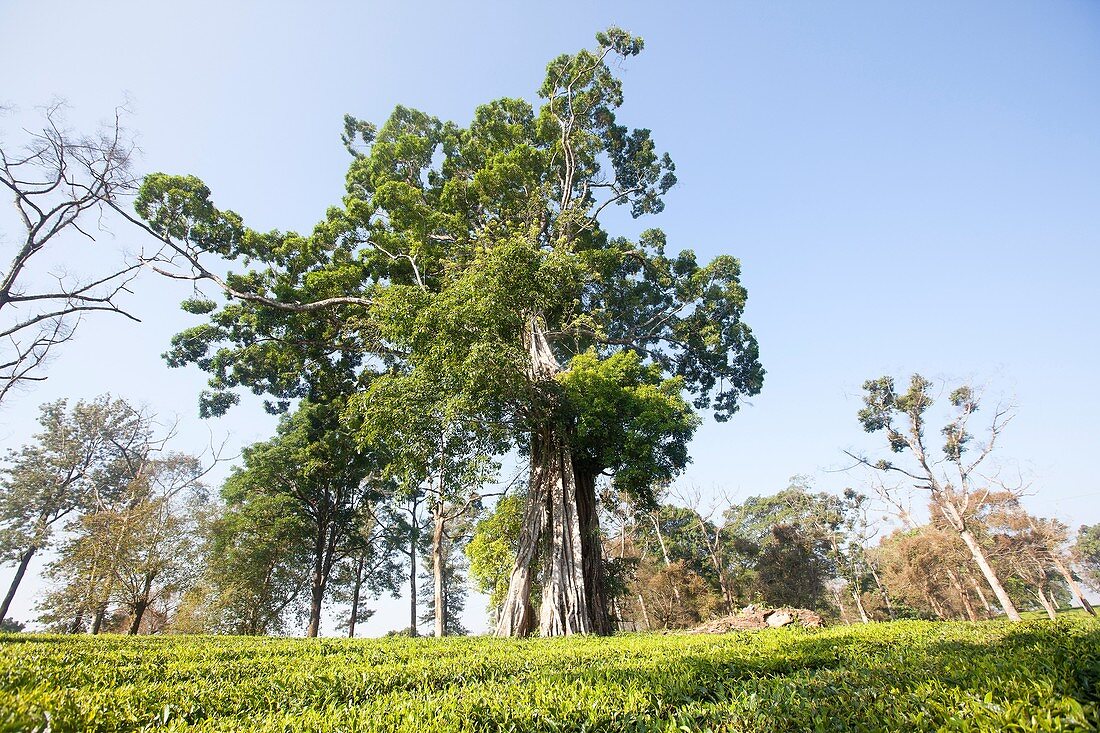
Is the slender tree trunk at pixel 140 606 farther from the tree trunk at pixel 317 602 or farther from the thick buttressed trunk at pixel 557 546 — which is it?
the thick buttressed trunk at pixel 557 546

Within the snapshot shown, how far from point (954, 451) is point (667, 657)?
933 inches

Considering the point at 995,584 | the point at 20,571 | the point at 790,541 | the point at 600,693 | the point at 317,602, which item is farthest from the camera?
the point at 790,541

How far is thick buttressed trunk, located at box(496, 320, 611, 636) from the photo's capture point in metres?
9.41

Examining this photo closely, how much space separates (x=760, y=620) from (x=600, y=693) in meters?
9.61

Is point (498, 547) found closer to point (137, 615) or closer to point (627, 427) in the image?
point (627, 427)

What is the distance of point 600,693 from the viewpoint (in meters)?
2.77

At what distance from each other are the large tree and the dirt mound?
267 centimetres

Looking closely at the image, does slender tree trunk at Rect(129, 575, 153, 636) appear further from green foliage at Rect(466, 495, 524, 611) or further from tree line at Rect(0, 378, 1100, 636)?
green foliage at Rect(466, 495, 524, 611)

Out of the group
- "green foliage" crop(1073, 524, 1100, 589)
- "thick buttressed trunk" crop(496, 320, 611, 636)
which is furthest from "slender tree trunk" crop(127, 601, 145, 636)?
"green foliage" crop(1073, 524, 1100, 589)

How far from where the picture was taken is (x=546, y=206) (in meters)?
16.5

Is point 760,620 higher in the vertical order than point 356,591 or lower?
lower

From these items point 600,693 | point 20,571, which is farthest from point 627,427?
point 20,571

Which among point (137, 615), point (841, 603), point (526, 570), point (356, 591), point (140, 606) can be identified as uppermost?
point (356, 591)

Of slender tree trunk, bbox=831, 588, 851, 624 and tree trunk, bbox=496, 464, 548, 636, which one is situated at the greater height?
tree trunk, bbox=496, 464, 548, 636
